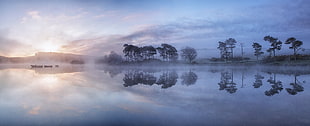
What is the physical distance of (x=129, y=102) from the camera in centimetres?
907

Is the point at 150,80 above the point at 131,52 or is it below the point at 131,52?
below

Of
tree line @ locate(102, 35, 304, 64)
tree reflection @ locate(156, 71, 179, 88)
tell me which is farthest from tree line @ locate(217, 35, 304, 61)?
tree reflection @ locate(156, 71, 179, 88)

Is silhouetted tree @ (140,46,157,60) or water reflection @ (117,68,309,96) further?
silhouetted tree @ (140,46,157,60)

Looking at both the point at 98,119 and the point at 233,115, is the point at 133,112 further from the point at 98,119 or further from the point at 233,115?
the point at 233,115

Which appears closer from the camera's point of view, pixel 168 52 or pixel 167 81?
pixel 167 81

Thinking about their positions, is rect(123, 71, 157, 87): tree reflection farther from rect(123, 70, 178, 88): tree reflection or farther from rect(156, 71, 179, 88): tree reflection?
rect(156, 71, 179, 88): tree reflection

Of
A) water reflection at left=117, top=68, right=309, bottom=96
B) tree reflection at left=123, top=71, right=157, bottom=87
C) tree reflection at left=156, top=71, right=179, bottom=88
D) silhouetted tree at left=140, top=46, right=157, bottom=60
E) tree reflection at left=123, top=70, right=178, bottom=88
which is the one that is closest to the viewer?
water reflection at left=117, top=68, right=309, bottom=96

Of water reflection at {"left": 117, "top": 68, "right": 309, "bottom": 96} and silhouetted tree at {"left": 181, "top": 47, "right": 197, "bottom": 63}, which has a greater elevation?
silhouetted tree at {"left": 181, "top": 47, "right": 197, "bottom": 63}

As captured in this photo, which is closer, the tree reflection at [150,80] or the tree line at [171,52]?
the tree reflection at [150,80]

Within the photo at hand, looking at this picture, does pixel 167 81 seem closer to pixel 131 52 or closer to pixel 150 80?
pixel 150 80

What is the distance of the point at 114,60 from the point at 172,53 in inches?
1492

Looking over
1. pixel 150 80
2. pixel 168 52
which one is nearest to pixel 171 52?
pixel 168 52

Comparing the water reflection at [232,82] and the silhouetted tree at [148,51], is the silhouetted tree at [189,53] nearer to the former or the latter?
the silhouetted tree at [148,51]

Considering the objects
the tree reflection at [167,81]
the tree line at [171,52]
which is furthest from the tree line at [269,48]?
the tree reflection at [167,81]
